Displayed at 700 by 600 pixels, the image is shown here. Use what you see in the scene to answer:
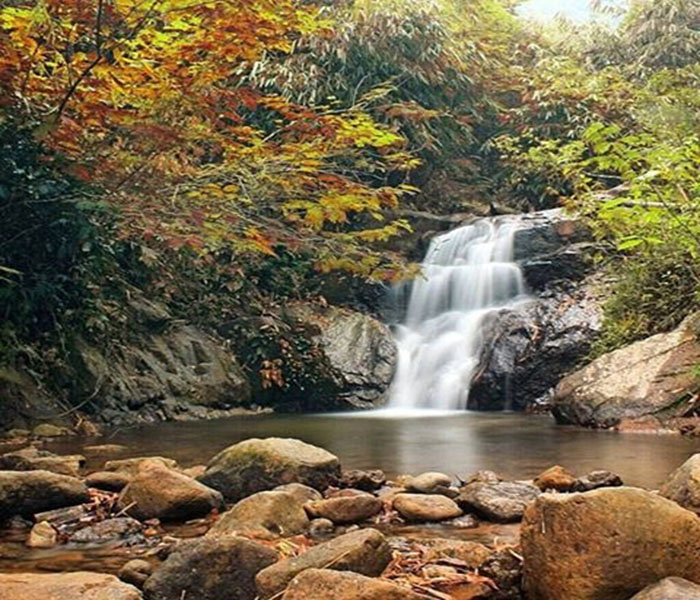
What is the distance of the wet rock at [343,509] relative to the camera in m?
3.83

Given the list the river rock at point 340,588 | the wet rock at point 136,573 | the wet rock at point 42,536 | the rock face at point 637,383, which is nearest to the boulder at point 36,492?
the wet rock at point 42,536

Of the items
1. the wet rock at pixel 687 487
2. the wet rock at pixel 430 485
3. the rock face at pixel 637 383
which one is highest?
the rock face at pixel 637 383

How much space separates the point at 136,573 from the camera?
289 cm

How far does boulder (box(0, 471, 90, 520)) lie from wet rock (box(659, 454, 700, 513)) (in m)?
2.90

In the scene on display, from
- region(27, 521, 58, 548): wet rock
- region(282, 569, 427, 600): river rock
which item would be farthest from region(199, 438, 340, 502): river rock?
region(282, 569, 427, 600): river rock

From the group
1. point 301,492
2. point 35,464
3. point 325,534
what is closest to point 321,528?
point 325,534

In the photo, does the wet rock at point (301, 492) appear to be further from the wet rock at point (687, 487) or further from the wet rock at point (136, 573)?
the wet rock at point (687, 487)

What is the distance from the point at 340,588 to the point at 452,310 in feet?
34.5

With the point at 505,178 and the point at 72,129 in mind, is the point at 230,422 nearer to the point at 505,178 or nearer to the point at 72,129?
the point at 72,129

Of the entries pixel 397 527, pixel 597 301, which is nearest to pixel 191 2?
pixel 397 527

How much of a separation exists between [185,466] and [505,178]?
512 inches

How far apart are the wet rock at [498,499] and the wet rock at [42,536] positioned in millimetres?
1948

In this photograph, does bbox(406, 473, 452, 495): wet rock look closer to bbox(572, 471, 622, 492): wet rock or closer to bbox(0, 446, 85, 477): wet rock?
bbox(572, 471, 622, 492): wet rock

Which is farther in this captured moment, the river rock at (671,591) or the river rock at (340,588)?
the river rock at (340,588)
